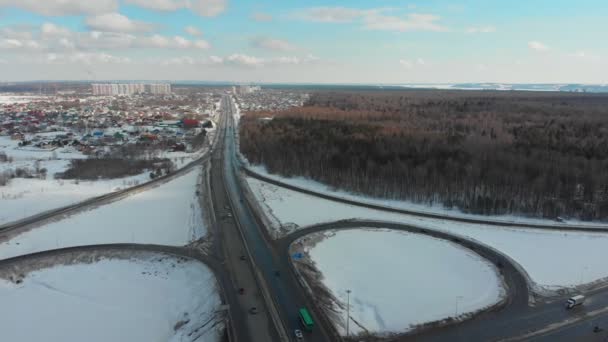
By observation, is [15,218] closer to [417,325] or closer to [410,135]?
[417,325]

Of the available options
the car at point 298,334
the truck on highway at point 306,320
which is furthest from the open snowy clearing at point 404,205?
the car at point 298,334

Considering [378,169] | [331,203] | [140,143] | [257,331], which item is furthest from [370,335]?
[140,143]

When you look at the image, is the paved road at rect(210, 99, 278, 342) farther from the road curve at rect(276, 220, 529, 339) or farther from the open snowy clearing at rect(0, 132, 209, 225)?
the open snowy clearing at rect(0, 132, 209, 225)

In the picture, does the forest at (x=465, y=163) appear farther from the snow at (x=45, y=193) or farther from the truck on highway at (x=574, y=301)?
the snow at (x=45, y=193)

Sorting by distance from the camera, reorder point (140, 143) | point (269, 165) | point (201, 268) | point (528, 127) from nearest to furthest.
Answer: point (201, 268) → point (269, 165) → point (528, 127) → point (140, 143)

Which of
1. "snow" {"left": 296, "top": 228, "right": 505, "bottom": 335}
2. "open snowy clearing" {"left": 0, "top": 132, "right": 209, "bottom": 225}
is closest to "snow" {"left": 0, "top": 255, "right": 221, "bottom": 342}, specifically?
"snow" {"left": 296, "top": 228, "right": 505, "bottom": 335}

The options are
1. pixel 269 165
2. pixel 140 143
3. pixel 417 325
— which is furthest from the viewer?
pixel 140 143

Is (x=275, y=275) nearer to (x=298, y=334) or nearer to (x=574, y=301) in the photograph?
(x=298, y=334)
